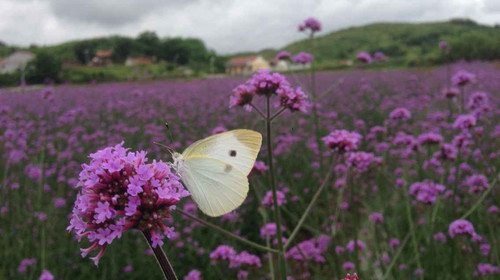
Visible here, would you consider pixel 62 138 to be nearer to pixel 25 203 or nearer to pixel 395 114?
pixel 25 203

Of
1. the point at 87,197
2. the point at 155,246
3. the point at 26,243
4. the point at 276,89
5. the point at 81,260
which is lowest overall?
the point at 81,260

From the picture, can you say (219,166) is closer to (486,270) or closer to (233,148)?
(233,148)

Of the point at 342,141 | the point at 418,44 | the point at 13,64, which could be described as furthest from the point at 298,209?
the point at 418,44

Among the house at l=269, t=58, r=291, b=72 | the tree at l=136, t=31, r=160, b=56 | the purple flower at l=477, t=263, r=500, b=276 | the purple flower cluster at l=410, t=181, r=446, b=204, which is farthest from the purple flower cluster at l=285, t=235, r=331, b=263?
the tree at l=136, t=31, r=160, b=56

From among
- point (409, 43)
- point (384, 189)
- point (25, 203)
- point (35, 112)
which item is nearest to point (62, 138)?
point (25, 203)

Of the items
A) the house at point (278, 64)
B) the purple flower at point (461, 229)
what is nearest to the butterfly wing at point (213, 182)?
the house at point (278, 64)

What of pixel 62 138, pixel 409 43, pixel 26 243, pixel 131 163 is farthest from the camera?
pixel 409 43

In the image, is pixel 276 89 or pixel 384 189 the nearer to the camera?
pixel 276 89
